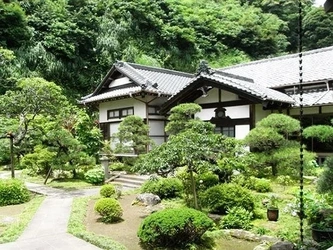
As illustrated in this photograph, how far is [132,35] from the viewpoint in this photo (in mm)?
31422

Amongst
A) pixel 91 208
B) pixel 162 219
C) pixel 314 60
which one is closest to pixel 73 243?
pixel 162 219

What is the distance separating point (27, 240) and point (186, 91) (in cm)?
1105

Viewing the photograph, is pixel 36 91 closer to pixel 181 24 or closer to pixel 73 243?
pixel 73 243

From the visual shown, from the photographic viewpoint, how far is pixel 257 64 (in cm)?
2181

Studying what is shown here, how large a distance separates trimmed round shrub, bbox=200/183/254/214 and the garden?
1.1 inches

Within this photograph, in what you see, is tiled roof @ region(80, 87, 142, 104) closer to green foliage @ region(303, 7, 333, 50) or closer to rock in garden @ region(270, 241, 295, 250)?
rock in garden @ region(270, 241, 295, 250)

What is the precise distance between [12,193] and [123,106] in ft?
32.6

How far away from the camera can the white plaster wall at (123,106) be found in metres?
18.9

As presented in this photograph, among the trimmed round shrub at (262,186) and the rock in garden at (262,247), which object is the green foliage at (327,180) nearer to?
the rock in garden at (262,247)

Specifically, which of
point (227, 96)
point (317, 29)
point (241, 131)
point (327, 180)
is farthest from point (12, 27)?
point (317, 29)

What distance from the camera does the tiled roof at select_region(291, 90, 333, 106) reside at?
14.3m

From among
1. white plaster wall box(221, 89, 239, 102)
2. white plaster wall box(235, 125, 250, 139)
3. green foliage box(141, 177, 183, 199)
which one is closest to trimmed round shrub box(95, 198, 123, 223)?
green foliage box(141, 177, 183, 199)

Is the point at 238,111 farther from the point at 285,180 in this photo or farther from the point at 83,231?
the point at 83,231

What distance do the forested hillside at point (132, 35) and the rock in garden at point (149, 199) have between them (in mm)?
15149
